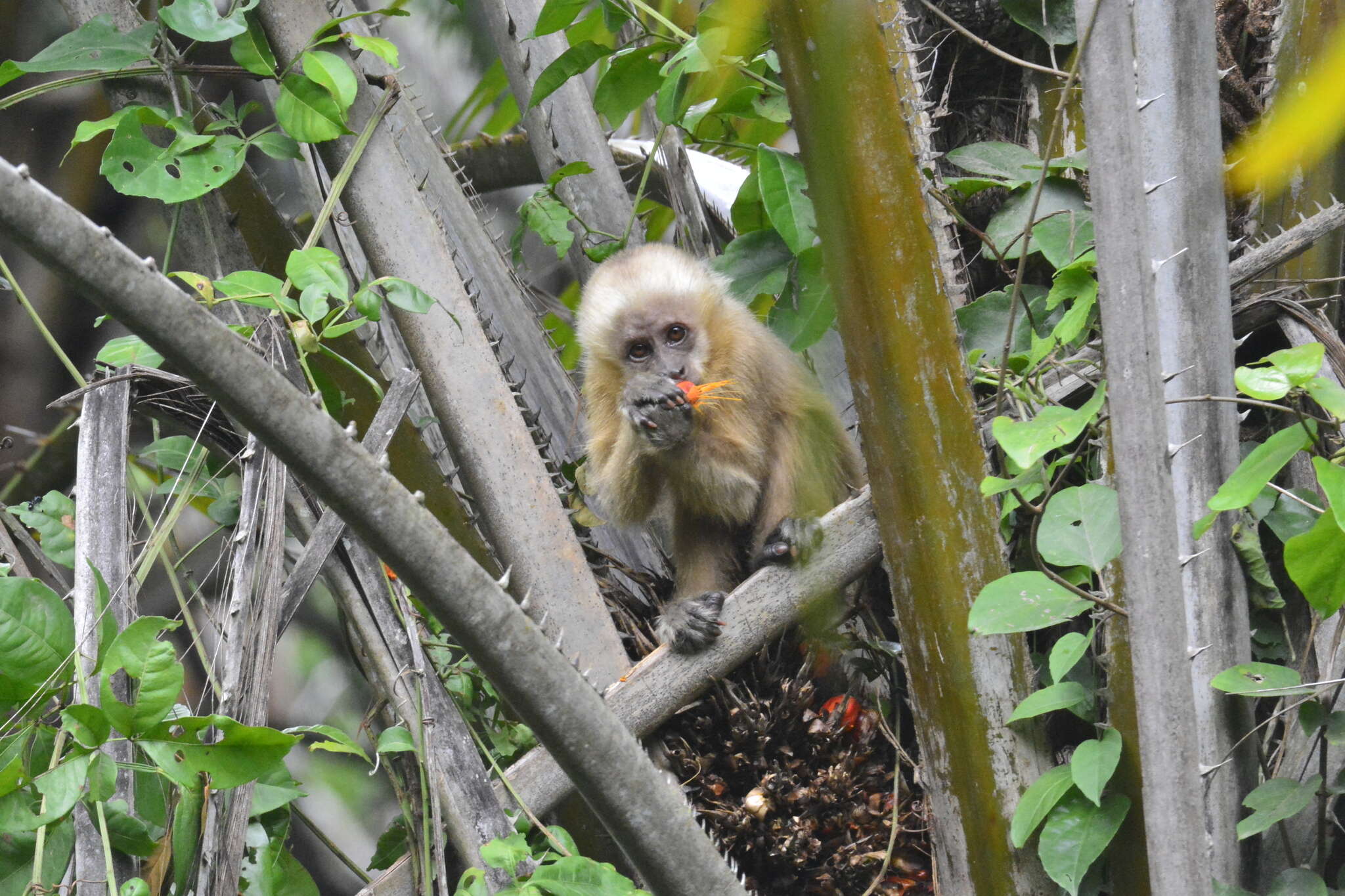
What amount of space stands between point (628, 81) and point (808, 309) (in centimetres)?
66

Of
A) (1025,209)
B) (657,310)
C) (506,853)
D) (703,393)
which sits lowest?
(506,853)

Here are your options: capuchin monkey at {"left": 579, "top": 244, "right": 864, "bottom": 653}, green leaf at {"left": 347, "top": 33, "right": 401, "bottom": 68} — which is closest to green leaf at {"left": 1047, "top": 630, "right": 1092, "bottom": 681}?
capuchin monkey at {"left": 579, "top": 244, "right": 864, "bottom": 653}

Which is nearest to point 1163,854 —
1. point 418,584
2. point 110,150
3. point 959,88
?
point 418,584

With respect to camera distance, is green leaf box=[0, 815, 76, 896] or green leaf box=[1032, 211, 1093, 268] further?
green leaf box=[1032, 211, 1093, 268]

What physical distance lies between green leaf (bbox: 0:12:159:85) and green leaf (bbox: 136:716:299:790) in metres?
1.37

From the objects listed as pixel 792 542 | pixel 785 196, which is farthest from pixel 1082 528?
pixel 785 196

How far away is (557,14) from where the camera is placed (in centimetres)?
239

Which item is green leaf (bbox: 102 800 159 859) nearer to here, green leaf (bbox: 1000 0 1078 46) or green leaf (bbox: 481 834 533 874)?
green leaf (bbox: 481 834 533 874)

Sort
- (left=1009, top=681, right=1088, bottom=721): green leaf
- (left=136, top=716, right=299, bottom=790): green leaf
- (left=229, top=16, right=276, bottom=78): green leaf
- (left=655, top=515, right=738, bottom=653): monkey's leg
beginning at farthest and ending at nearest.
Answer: (left=655, top=515, right=738, bottom=653): monkey's leg < (left=229, top=16, right=276, bottom=78): green leaf < (left=1009, top=681, right=1088, bottom=721): green leaf < (left=136, top=716, right=299, bottom=790): green leaf

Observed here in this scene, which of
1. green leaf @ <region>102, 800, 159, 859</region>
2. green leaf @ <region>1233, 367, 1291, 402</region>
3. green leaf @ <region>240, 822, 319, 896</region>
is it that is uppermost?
green leaf @ <region>1233, 367, 1291, 402</region>

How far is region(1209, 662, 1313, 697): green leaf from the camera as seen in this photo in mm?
1554

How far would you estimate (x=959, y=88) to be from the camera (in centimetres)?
254

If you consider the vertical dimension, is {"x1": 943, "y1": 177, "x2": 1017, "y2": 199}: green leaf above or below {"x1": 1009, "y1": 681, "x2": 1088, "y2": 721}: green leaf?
above

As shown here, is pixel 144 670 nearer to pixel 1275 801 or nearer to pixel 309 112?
pixel 309 112
